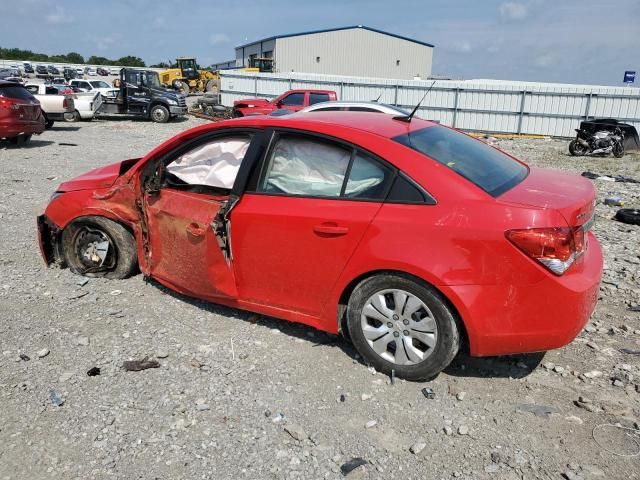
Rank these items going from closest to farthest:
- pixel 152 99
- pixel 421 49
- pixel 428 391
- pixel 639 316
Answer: pixel 428 391 < pixel 639 316 < pixel 152 99 < pixel 421 49

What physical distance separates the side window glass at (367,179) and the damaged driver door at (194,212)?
83 centimetres

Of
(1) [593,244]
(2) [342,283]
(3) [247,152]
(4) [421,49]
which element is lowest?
(2) [342,283]

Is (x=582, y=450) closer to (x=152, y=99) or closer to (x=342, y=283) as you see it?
(x=342, y=283)

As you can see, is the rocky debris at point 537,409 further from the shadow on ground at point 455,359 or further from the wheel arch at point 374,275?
the wheel arch at point 374,275

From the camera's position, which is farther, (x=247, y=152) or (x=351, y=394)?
(x=247, y=152)

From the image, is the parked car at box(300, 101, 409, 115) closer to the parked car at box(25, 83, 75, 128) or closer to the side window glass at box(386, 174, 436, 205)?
the side window glass at box(386, 174, 436, 205)

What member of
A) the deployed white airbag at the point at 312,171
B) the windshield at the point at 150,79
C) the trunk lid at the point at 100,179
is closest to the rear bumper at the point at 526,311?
the deployed white airbag at the point at 312,171

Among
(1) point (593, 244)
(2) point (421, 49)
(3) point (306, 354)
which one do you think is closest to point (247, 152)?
(3) point (306, 354)

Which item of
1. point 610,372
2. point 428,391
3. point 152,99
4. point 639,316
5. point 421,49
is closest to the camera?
point 428,391

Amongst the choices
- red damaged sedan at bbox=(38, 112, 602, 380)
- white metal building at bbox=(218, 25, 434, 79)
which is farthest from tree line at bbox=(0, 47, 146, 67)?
red damaged sedan at bbox=(38, 112, 602, 380)

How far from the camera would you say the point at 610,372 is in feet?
11.4

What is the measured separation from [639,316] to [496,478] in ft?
8.52

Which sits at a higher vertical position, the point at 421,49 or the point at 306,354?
the point at 421,49

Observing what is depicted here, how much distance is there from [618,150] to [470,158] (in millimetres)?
15161
